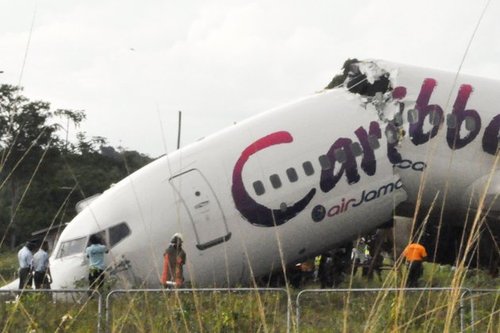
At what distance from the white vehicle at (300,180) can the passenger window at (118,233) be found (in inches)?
0.7

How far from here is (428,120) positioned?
15.0m

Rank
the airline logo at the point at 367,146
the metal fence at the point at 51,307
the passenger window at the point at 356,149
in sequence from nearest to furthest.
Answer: the metal fence at the point at 51,307 → the airline logo at the point at 367,146 → the passenger window at the point at 356,149

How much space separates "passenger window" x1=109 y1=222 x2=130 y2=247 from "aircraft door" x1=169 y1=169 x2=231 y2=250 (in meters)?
1.01

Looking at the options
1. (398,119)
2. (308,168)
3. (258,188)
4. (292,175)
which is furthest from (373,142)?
(258,188)

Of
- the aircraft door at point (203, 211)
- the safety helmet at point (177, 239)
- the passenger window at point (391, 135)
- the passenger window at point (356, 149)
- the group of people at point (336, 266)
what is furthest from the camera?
the group of people at point (336, 266)

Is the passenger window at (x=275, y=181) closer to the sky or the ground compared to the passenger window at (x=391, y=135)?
closer to the ground

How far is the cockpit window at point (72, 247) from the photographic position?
45.5 feet

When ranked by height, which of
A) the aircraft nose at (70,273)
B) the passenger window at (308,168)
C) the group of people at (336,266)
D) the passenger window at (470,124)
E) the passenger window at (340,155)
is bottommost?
the group of people at (336,266)

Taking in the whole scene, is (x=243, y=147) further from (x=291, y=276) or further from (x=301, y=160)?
(x=291, y=276)

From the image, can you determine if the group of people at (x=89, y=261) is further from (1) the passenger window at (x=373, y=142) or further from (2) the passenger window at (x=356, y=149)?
(1) the passenger window at (x=373, y=142)

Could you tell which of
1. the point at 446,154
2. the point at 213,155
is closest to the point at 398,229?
the point at 446,154

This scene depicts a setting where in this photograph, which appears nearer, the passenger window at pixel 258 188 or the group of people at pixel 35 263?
the group of people at pixel 35 263

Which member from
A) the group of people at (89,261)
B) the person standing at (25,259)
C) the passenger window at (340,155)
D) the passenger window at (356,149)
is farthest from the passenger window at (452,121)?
the person standing at (25,259)

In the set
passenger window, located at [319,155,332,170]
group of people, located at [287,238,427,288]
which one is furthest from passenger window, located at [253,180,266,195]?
group of people, located at [287,238,427,288]
